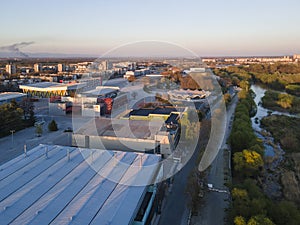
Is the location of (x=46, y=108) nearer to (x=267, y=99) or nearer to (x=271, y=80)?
(x=267, y=99)

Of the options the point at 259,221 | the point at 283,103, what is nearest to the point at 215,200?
the point at 259,221

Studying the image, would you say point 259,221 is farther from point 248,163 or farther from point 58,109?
point 58,109

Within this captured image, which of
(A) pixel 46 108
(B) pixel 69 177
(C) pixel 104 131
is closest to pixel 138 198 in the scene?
(B) pixel 69 177

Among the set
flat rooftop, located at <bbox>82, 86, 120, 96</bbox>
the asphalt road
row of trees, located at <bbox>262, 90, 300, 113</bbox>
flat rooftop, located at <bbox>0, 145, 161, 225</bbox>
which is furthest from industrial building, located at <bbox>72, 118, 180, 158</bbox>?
row of trees, located at <bbox>262, 90, 300, 113</bbox>

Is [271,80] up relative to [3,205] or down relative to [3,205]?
up

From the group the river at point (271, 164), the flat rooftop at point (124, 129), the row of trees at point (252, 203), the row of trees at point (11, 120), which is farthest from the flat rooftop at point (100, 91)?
the row of trees at point (252, 203)
